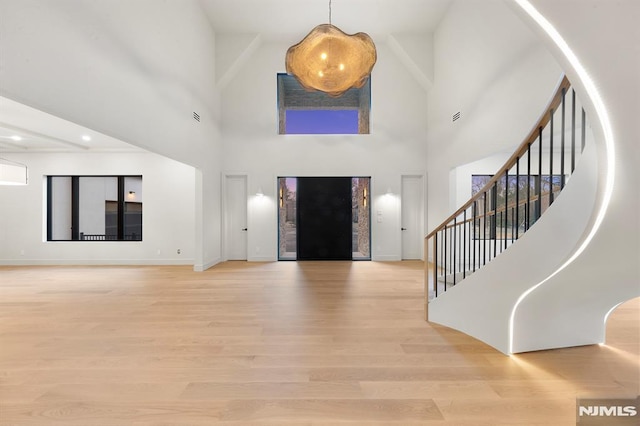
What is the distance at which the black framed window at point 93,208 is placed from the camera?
7.93 meters

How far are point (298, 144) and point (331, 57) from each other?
162 inches

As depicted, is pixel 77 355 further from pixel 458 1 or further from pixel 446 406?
pixel 458 1

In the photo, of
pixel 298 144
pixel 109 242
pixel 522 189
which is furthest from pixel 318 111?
pixel 109 242

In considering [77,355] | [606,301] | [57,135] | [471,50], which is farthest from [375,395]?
[57,135]

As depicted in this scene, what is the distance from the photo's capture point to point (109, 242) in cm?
774

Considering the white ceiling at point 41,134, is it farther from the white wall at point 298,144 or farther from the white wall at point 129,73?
the white wall at point 298,144

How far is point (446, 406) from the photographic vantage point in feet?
7.03

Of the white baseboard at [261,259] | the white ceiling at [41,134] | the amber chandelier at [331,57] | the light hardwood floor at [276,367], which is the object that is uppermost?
the amber chandelier at [331,57]

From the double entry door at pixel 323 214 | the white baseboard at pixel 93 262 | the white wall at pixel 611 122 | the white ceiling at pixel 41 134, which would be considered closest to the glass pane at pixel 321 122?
the double entry door at pixel 323 214

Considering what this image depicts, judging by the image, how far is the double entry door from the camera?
8680 millimetres

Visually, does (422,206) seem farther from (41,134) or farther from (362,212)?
(41,134)

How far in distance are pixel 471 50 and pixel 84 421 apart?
26.3 feet

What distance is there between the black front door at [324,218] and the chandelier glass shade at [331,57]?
415 centimetres

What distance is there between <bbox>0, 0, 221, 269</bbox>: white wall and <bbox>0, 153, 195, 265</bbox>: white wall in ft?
2.27
